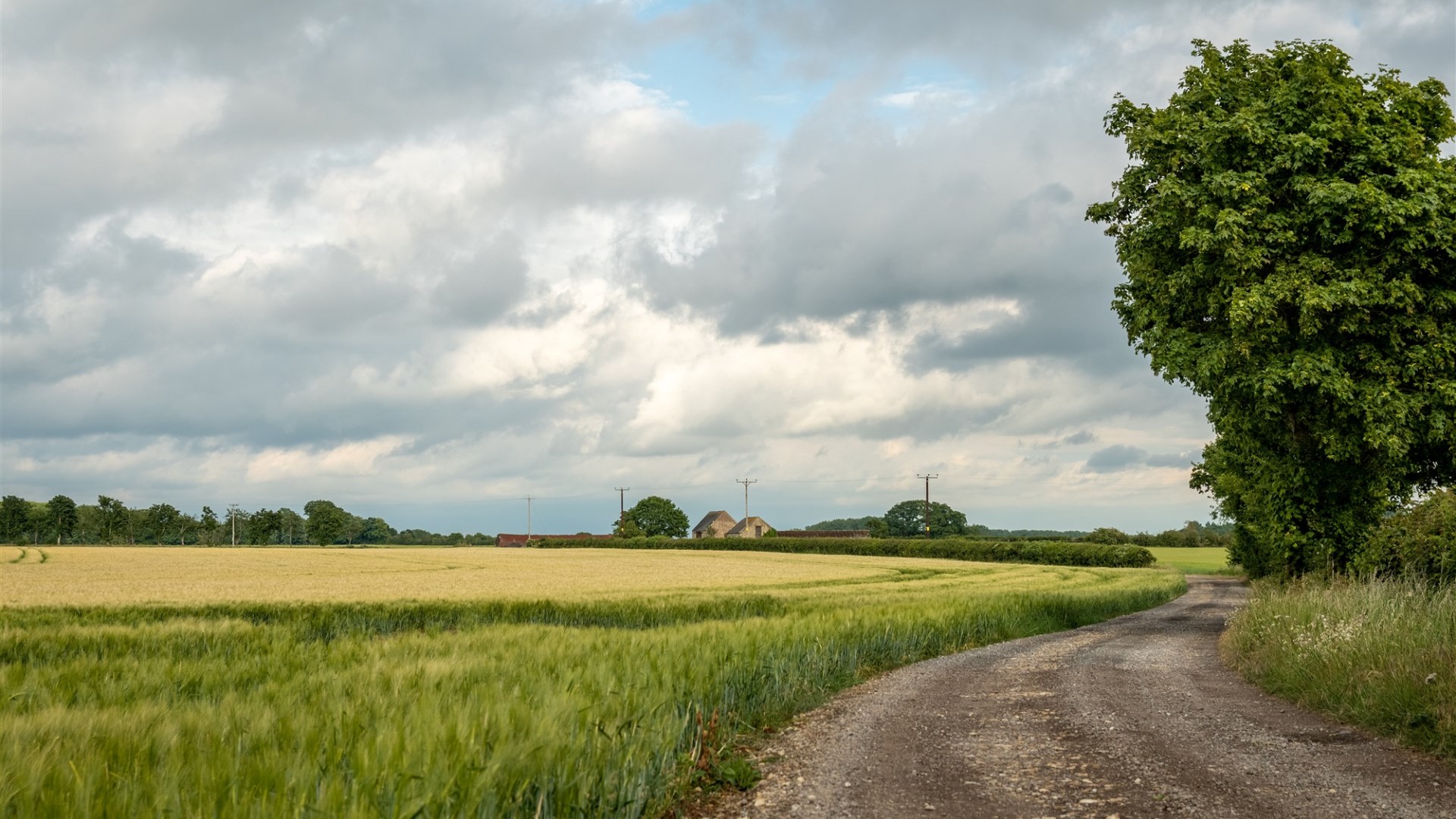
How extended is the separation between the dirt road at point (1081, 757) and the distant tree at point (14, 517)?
200 meters

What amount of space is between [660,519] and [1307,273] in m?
144

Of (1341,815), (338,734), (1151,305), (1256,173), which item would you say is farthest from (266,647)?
(1256,173)

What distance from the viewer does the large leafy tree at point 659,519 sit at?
159000mm

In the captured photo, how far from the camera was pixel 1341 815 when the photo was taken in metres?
7.12

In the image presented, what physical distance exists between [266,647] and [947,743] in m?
12.7

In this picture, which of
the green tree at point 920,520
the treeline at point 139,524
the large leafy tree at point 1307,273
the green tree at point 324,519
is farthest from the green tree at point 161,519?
the large leafy tree at point 1307,273

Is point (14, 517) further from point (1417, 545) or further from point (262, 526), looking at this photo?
point (1417, 545)

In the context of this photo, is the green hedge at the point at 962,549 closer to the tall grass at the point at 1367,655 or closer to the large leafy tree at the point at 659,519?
the large leafy tree at the point at 659,519

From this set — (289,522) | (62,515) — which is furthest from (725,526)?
(62,515)

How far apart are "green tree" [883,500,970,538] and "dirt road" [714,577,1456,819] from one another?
147 m

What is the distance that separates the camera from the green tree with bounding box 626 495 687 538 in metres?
159

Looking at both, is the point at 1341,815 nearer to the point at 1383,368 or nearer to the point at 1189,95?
the point at 1383,368

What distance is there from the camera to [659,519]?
522 feet

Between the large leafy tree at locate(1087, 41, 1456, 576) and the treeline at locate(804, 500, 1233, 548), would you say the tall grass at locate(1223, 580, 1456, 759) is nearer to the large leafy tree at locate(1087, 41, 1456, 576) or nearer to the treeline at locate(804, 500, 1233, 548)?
the large leafy tree at locate(1087, 41, 1456, 576)
